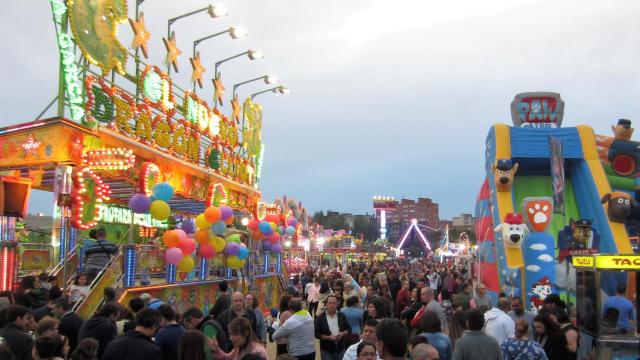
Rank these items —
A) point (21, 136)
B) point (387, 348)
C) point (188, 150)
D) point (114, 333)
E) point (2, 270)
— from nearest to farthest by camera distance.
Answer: point (387, 348)
point (114, 333)
point (2, 270)
point (21, 136)
point (188, 150)

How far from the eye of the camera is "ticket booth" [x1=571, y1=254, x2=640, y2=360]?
8.25 metres

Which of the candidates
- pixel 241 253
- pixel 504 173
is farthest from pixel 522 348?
pixel 504 173

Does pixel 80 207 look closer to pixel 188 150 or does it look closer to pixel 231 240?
A: pixel 231 240

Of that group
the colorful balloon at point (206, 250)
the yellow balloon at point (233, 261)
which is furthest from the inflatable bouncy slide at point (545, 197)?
the colorful balloon at point (206, 250)

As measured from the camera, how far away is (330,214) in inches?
5935

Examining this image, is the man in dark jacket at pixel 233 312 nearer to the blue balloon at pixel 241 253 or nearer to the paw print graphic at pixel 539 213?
the blue balloon at pixel 241 253

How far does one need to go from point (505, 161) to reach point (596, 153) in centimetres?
355

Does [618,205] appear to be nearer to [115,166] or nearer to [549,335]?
[549,335]

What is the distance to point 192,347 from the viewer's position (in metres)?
5.12

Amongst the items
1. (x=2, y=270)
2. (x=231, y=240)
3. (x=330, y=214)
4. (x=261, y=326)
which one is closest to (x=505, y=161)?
(x=231, y=240)

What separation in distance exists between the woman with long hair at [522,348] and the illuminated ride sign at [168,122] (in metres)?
10.2

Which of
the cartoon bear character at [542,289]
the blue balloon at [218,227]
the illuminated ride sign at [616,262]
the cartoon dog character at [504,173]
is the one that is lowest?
the cartoon bear character at [542,289]

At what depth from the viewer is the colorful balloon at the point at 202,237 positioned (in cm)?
1541

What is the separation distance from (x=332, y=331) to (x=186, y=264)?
6995 millimetres
